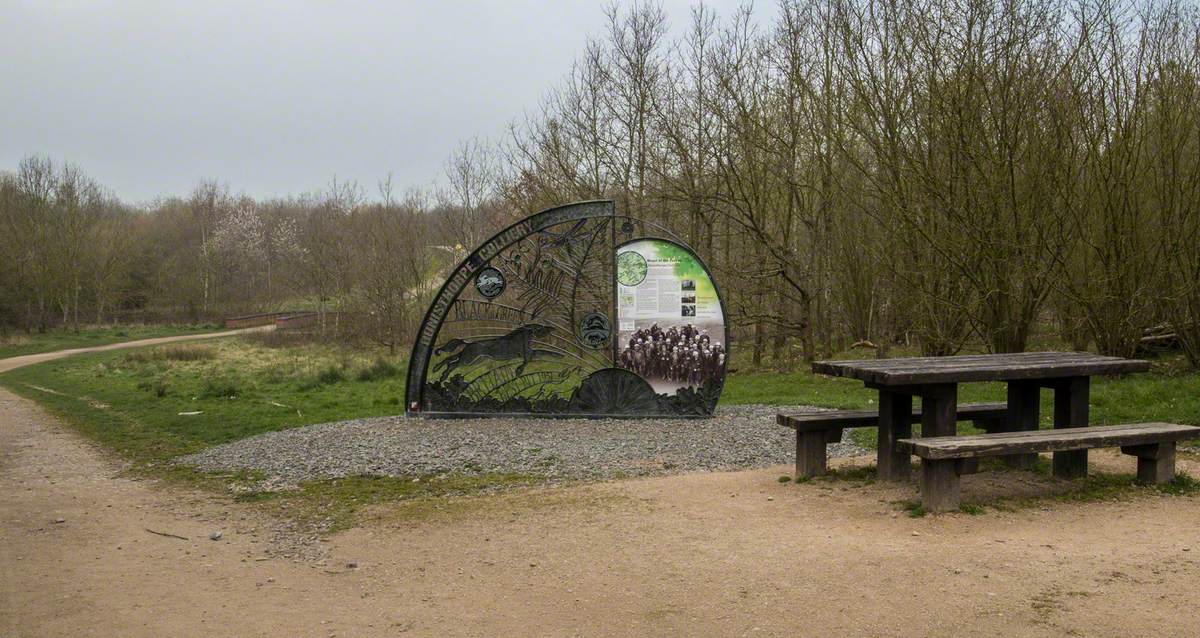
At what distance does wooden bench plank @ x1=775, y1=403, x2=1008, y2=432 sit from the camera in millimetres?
7688

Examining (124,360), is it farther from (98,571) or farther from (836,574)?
(836,574)

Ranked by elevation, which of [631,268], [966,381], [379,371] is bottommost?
[379,371]

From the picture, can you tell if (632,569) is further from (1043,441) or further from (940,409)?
(1043,441)

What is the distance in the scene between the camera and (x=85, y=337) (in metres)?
41.2

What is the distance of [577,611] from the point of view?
478 cm

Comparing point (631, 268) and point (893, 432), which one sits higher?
point (631, 268)

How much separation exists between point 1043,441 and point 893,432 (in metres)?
1.26

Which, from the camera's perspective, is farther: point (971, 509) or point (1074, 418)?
point (1074, 418)

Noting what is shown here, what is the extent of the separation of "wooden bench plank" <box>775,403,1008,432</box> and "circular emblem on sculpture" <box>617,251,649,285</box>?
13.9 ft

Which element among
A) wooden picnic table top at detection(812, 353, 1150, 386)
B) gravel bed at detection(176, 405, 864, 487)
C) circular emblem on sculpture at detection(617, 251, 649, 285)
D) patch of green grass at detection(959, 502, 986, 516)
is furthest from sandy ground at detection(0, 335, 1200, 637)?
circular emblem on sculpture at detection(617, 251, 649, 285)

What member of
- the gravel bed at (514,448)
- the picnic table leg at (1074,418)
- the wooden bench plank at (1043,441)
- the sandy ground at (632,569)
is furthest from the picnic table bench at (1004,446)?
the gravel bed at (514,448)

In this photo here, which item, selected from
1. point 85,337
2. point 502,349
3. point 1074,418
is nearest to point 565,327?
point 502,349

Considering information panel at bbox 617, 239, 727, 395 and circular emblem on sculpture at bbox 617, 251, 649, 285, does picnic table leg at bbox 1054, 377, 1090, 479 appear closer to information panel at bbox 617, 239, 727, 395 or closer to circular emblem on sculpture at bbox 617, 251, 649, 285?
information panel at bbox 617, 239, 727, 395

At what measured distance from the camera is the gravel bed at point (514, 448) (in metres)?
9.17
